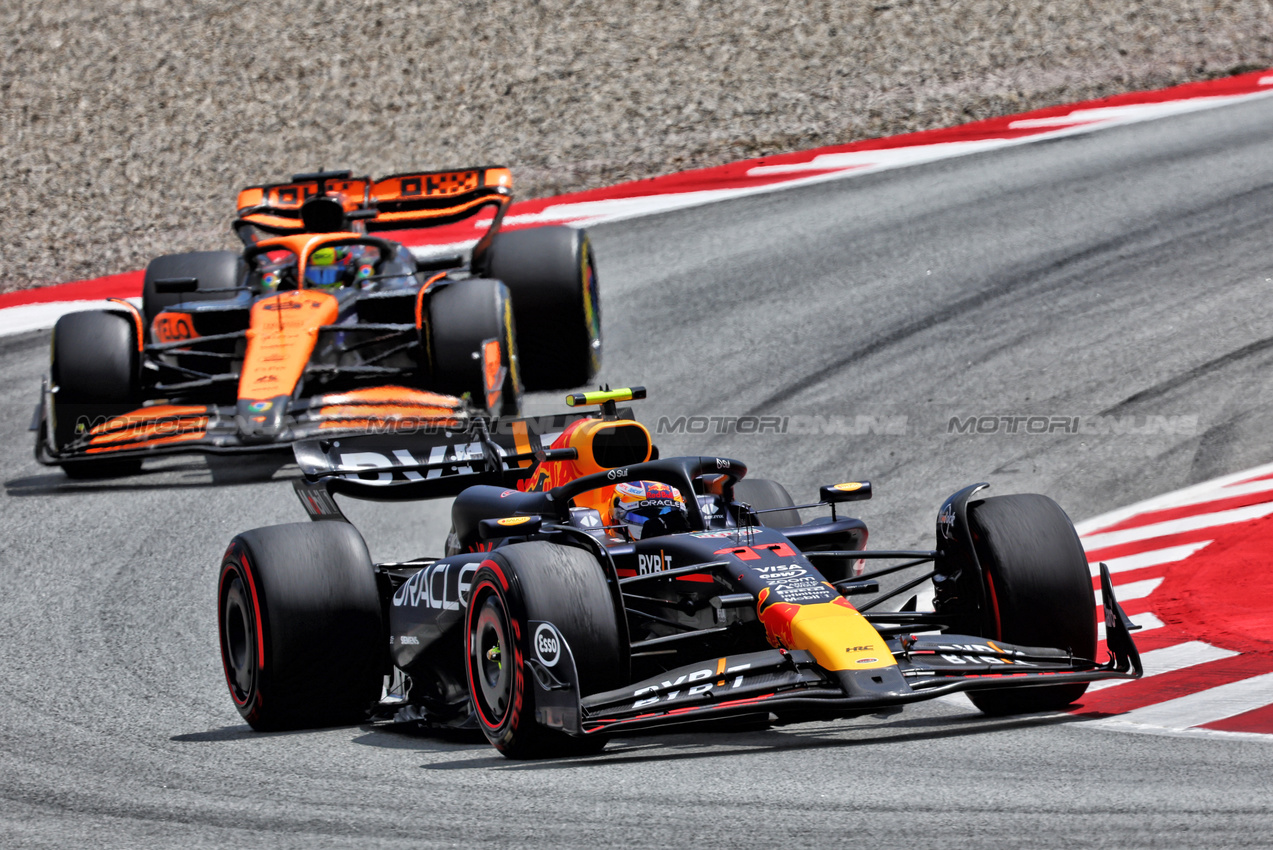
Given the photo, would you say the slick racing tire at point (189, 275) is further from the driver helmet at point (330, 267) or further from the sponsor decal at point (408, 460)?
the sponsor decal at point (408, 460)

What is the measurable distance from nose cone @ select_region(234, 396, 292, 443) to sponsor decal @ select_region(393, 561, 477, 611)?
4.42m

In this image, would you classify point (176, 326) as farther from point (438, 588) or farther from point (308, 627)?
point (438, 588)

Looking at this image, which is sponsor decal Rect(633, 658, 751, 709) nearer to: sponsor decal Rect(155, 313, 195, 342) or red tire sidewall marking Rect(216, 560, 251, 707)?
red tire sidewall marking Rect(216, 560, 251, 707)

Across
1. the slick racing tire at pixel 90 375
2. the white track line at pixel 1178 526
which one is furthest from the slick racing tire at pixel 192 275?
the white track line at pixel 1178 526

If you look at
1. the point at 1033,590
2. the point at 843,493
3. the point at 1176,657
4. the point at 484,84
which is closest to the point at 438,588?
the point at 843,493

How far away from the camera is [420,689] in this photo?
689 cm

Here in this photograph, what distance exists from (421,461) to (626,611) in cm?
218

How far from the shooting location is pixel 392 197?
1372cm

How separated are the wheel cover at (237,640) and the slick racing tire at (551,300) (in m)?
6.03

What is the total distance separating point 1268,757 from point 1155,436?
6171 millimetres

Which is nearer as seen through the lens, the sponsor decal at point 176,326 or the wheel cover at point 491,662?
the wheel cover at point 491,662

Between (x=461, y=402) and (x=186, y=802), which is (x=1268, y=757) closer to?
(x=186, y=802)

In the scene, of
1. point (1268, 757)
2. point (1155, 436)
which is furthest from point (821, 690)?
point (1155, 436)

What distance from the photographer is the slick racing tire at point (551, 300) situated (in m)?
13.0
